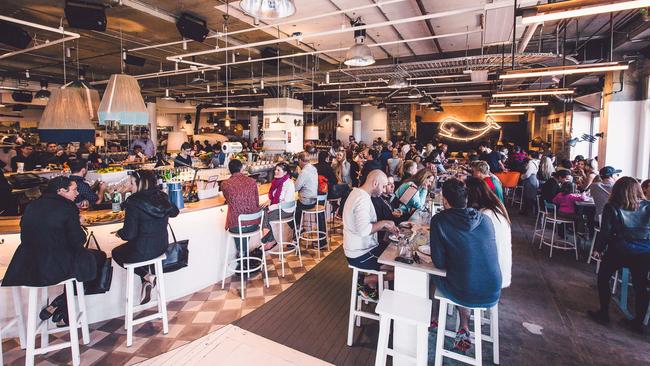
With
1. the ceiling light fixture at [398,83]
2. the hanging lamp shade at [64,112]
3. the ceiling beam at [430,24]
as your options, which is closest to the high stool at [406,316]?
the hanging lamp shade at [64,112]

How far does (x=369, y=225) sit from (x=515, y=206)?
862 cm

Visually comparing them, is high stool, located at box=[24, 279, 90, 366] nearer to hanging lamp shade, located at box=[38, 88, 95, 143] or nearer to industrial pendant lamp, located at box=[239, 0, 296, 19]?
hanging lamp shade, located at box=[38, 88, 95, 143]

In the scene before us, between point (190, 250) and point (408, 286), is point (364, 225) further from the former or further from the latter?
point (190, 250)

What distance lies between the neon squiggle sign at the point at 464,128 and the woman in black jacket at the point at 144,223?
18489mm

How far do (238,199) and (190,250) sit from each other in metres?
0.89

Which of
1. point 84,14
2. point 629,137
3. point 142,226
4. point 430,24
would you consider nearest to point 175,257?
point 142,226

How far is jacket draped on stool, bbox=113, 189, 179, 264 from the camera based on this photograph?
10.6 feet

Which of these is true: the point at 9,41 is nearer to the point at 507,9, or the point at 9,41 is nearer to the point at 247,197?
the point at 247,197

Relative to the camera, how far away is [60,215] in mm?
2811

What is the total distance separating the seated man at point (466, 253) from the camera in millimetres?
2529

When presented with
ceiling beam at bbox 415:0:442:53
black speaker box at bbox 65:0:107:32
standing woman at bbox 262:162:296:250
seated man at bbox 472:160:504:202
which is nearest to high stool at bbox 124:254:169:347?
standing woman at bbox 262:162:296:250

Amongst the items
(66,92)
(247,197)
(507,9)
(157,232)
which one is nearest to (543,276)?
(507,9)

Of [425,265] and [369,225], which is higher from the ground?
[369,225]

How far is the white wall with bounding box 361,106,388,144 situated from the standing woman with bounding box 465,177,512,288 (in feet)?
55.8
